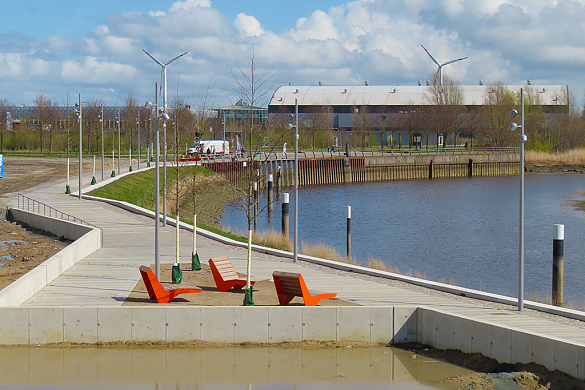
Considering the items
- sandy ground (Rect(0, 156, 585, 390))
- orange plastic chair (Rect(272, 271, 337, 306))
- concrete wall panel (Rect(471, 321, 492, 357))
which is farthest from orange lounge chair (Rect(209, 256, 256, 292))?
concrete wall panel (Rect(471, 321, 492, 357))

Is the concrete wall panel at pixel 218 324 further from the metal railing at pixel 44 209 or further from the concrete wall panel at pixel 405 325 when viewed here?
the metal railing at pixel 44 209

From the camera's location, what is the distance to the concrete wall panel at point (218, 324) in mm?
11789

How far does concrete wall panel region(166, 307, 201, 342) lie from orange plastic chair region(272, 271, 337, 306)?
5.88ft

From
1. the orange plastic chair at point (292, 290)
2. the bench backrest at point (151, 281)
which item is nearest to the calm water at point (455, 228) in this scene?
the orange plastic chair at point (292, 290)

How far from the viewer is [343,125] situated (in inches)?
4624

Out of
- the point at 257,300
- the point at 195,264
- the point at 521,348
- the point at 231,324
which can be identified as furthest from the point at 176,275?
the point at 521,348

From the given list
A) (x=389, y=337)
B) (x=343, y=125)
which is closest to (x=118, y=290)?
(x=389, y=337)

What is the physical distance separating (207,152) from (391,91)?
54.5 metres

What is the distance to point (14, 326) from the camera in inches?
459

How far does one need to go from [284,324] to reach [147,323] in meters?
2.41

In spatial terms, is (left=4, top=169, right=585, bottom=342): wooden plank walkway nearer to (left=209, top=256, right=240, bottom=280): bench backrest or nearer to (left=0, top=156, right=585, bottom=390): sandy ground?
(left=0, top=156, right=585, bottom=390): sandy ground

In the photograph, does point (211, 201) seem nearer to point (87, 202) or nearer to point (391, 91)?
point (87, 202)

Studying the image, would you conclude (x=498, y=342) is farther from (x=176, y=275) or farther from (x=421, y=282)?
(x=176, y=275)

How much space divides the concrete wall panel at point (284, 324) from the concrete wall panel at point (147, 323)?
1.88 metres
